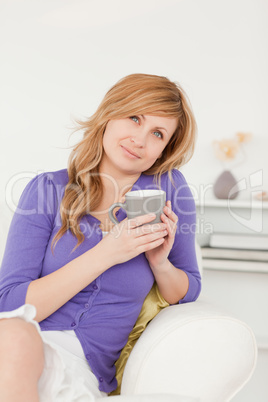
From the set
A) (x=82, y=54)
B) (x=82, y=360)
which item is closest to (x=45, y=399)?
(x=82, y=360)

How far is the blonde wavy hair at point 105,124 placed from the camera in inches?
52.9

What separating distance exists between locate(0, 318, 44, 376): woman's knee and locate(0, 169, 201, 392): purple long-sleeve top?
0.26 metres

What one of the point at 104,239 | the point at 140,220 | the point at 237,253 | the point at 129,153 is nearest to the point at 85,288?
the point at 104,239

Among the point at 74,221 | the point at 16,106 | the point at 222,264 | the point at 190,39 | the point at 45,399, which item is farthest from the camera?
the point at 16,106

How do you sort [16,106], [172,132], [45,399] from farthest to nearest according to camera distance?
[16,106] → [172,132] → [45,399]

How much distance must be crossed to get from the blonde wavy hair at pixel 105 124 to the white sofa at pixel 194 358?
0.34 meters

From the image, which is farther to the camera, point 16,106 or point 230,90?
point 16,106

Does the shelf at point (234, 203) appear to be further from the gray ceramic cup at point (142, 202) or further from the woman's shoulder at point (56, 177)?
the gray ceramic cup at point (142, 202)

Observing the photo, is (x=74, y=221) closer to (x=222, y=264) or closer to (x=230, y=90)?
(x=222, y=264)

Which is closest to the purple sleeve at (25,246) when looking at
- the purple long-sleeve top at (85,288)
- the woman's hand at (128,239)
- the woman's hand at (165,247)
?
the purple long-sleeve top at (85,288)

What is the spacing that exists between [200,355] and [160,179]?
56 cm

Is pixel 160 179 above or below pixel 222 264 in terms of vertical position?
above

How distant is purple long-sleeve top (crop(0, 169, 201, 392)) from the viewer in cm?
127

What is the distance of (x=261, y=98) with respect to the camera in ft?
7.36
